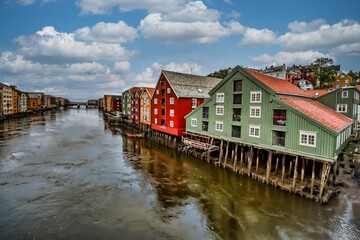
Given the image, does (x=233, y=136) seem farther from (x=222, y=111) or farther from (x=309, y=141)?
(x=309, y=141)

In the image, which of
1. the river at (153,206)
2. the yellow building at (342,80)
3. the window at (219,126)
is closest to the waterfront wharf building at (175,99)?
the window at (219,126)

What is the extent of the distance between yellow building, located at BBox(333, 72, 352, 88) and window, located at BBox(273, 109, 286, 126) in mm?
60099

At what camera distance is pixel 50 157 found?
30688 millimetres

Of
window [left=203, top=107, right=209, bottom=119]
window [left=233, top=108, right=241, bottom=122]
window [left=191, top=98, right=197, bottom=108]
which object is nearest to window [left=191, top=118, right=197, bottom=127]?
window [left=203, top=107, right=209, bottom=119]

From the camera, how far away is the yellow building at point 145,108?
51.4 meters

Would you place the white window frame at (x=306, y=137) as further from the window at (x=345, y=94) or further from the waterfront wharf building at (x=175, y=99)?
the waterfront wharf building at (x=175, y=99)

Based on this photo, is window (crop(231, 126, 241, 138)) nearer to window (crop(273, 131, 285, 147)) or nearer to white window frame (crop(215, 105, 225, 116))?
white window frame (crop(215, 105, 225, 116))

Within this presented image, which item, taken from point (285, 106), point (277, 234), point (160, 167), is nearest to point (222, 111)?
point (285, 106)

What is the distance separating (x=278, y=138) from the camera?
2078 cm

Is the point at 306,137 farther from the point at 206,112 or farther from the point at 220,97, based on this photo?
the point at 206,112

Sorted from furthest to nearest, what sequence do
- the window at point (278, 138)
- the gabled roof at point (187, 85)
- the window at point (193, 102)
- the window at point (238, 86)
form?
the window at point (193, 102)
the gabled roof at point (187, 85)
the window at point (238, 86)
the window at point (278, 138)

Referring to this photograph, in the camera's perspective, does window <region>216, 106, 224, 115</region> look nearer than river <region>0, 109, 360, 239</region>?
No

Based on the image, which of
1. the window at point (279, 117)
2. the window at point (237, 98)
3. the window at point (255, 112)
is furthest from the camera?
the window at point (237, 98)

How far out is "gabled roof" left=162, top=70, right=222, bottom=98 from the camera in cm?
3957
